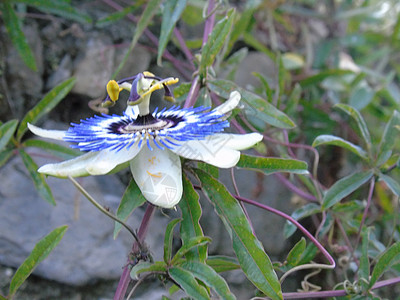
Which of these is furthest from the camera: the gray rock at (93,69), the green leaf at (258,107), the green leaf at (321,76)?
the green leaf at (321,76)

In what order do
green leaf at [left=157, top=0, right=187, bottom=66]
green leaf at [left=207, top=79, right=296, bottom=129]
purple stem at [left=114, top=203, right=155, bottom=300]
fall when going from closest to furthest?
1. purple stem at [left=114, top=203, right=155, bottom=300]
2. green leaf at [left=207, top=79, right=296, bottom=129]
3. green leaf at [left=157, top=0, right=187, bottom=66]

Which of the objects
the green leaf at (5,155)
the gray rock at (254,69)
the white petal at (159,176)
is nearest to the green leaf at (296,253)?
the white petal at (159,176)

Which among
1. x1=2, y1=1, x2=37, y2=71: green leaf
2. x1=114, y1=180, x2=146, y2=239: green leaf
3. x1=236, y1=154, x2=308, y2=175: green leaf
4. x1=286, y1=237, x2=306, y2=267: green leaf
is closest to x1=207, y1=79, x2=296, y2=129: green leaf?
x1=236, y1=154, x2=308, y2=175: green leaf

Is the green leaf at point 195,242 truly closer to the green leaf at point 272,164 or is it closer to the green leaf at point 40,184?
the green leaf at point 272,164

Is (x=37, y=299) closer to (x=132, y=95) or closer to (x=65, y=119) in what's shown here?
(x=65, y=119)

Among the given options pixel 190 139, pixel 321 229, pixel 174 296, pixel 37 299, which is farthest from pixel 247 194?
pixel 190 139

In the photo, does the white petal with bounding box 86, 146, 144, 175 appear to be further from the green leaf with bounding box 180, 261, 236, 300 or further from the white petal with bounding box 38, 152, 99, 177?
the green leaf with bounding box 180, 261, 236, 300
